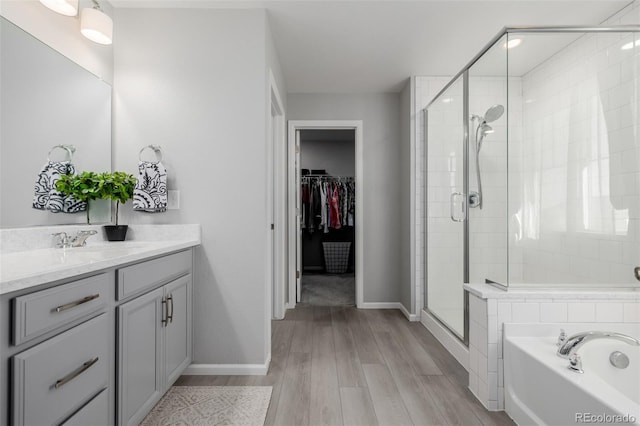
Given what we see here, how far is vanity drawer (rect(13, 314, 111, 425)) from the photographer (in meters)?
0.93

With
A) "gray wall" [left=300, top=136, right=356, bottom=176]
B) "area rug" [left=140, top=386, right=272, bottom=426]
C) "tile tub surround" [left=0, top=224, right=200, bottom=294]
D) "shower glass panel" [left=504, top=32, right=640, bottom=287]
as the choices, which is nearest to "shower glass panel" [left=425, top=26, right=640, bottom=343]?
"shower glass panel" [left=504, top=32, right=640, bottom=287]

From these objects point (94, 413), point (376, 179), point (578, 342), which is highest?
point (376, 179)

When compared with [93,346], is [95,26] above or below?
above

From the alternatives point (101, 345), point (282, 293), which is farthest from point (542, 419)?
point (282, 293)

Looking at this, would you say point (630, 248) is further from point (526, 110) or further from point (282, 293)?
point (282, 293)

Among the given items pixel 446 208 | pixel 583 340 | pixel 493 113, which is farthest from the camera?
pixel 446 208

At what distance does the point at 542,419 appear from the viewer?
1520 mm

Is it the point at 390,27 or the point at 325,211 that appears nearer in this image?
the point at 390,27

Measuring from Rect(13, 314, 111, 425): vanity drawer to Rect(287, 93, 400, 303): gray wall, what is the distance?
2919 mm

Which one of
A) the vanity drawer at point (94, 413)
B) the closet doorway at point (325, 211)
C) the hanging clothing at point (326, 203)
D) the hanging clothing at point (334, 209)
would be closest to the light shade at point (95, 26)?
the vanity drawer at point (94, 413)

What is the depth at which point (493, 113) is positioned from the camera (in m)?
2.13

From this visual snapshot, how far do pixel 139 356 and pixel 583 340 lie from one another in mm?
1959

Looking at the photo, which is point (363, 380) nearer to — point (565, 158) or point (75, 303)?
point (75, 303)

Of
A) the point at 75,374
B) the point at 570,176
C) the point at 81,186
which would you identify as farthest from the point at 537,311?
the point at 81,186
